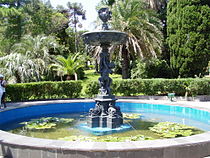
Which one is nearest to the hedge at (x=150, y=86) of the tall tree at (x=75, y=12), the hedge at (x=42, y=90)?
the hedge at (x=42, y=90)

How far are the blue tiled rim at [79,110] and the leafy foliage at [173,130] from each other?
5.62ft

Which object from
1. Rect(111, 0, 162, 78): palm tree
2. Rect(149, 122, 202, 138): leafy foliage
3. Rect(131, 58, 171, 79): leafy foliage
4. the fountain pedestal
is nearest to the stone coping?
Rect(149, 122, 202, 138): leafy foliage

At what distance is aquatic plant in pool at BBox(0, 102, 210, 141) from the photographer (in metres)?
6.58

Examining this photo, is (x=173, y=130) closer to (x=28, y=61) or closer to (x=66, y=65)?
(x=28, y=61)

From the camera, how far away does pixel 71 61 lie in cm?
1972

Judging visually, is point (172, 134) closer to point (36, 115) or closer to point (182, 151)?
point (182, 151)

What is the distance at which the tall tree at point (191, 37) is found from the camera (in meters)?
16.2

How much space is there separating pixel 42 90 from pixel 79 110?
368 cm

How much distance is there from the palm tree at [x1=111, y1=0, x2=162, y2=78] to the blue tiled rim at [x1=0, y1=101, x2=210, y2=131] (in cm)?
632

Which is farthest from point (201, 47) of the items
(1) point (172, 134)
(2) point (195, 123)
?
(1) point (172, 134)

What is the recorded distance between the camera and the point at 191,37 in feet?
53.8

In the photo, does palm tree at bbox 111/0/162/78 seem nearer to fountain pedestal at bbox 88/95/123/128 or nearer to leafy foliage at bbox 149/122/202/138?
fountain pedestal at bbox 88/95/123/128

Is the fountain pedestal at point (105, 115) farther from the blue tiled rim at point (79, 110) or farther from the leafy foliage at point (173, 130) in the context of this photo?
the blue tiled rim at point (79, 110)

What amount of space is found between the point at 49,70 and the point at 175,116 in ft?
42.6
